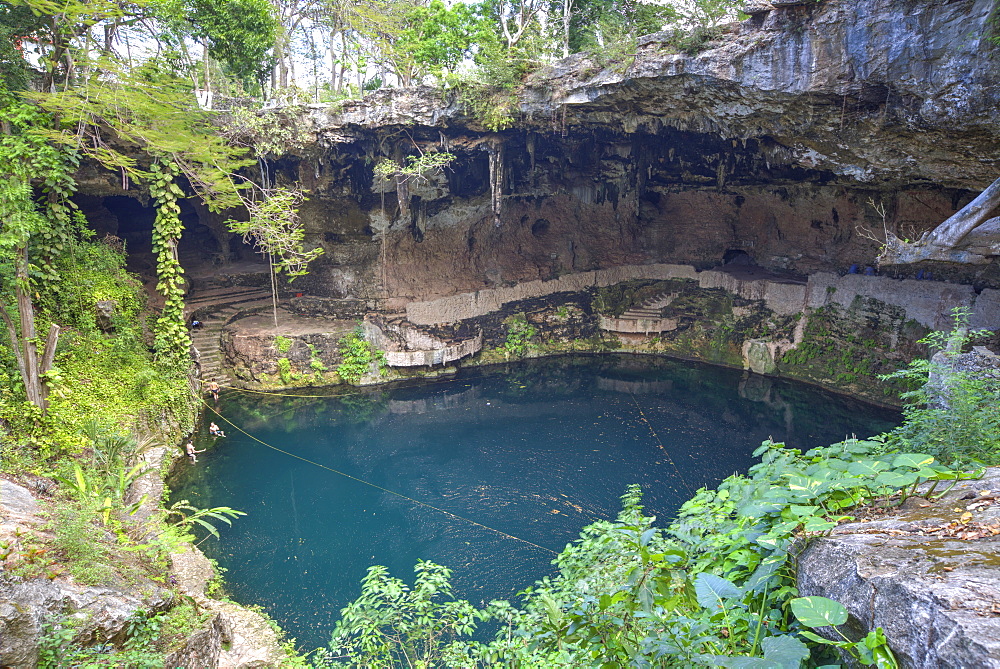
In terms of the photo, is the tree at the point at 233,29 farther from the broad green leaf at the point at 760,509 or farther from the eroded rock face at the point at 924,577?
the eroded rock face at the point at 924,577

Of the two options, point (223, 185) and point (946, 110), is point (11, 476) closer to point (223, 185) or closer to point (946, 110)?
point (223, 185)

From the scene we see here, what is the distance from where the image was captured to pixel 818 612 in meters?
2.09

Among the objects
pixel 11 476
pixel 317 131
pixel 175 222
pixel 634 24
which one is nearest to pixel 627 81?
pixel 634 24

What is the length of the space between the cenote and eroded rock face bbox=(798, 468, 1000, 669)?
561cm

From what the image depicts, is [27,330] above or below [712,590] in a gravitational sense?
above

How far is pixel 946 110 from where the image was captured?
789cm

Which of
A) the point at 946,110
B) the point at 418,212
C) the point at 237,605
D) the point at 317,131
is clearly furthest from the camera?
the point at 418,212

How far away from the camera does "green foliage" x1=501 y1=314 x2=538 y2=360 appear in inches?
658

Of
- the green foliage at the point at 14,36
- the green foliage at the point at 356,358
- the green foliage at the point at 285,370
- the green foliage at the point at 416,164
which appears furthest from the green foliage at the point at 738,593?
the green foliage at the point at 285,370

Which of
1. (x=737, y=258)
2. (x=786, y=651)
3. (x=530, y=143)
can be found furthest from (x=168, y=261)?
(x=737, y=258)

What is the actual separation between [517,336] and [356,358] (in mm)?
4611

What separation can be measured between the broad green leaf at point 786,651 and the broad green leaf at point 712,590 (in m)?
0.22

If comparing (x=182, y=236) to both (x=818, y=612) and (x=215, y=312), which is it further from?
(x=818, y=612)

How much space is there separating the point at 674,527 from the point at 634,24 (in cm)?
1002
